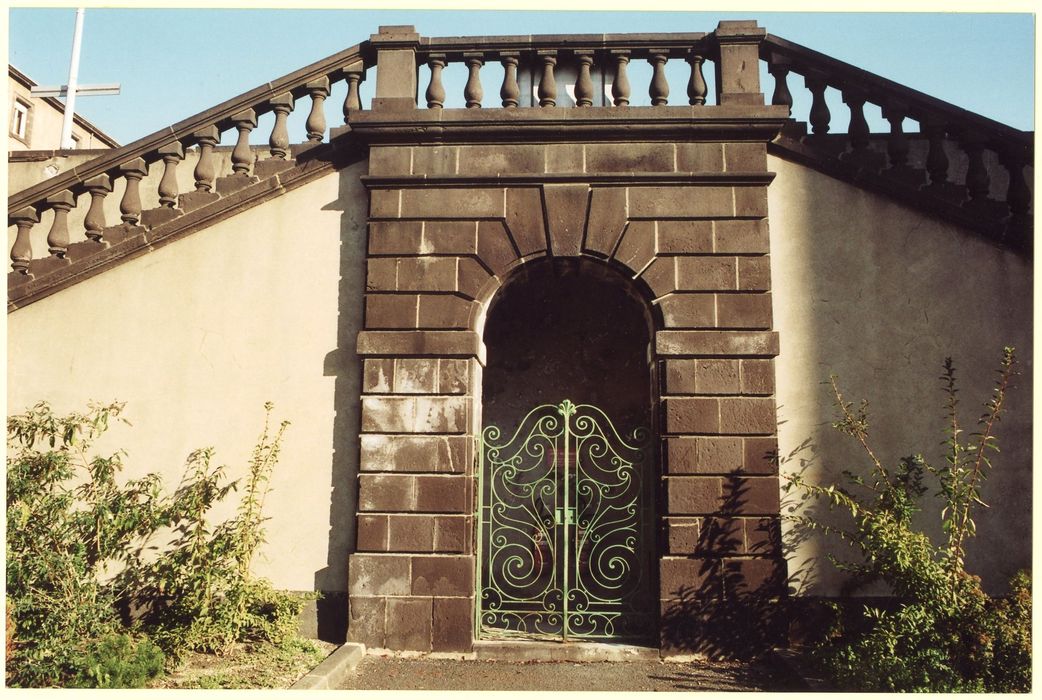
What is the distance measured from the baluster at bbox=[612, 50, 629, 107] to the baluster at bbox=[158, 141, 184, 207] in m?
3.78

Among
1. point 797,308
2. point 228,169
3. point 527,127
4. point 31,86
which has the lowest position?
point 797,308

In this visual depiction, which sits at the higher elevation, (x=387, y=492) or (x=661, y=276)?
(x=661, y=276)

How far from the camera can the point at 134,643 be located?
5.80 m

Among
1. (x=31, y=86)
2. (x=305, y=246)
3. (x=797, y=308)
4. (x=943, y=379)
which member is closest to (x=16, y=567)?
(x=305, y=246)

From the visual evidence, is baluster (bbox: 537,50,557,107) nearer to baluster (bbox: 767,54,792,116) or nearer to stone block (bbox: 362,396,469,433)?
baluster (bbox: 767,54,792,116)

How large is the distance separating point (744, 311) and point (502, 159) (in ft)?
7.75

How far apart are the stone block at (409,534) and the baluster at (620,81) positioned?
381 cm

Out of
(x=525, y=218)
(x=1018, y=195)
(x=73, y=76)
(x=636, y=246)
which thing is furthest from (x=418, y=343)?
(x=73, y=76)

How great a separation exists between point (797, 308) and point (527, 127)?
8.81 ft

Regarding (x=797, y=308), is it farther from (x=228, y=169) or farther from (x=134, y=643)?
(x=228, y=169)

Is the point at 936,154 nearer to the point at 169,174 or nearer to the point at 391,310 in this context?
the point at 391,310

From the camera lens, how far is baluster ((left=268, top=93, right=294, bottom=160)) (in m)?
7.32

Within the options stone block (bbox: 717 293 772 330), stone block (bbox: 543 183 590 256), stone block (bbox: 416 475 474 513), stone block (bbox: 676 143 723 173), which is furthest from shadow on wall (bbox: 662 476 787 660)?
stone block (bbox: 676 143 723 173)

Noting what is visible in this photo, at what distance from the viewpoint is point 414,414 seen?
673 centimetres
